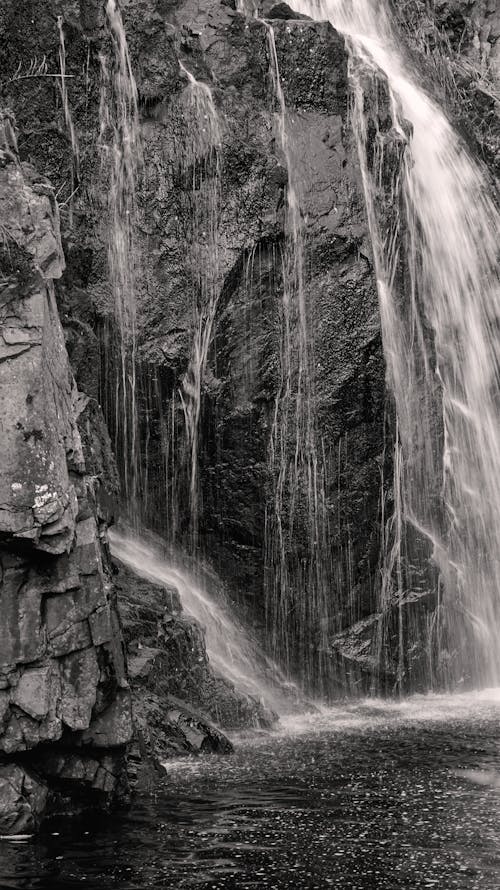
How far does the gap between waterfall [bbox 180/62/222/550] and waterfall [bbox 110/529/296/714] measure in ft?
2.25

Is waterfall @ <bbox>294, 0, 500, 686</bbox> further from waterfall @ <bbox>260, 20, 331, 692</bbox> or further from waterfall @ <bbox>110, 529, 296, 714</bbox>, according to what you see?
waterfall @ <bbox>110, 529, 296, 714</bbox>

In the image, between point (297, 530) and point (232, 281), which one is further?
point (232, 281)

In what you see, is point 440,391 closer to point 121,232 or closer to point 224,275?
point 224,275

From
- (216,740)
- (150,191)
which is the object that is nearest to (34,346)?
(216,740)

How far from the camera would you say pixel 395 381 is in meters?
15.0

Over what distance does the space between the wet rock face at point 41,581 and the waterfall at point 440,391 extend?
269 inches

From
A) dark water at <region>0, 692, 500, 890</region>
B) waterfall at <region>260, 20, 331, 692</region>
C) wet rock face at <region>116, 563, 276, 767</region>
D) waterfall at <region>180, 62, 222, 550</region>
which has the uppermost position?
waterfall at <region>180, 62, 222, 550</region>

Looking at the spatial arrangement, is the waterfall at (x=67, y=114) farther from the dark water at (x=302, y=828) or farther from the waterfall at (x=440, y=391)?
the dark water at (x=302, y=828)

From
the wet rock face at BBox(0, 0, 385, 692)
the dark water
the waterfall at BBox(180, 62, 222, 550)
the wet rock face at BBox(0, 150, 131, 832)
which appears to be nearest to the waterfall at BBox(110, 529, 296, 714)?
the wet rock face at BBox(0, 0, 385, 692)

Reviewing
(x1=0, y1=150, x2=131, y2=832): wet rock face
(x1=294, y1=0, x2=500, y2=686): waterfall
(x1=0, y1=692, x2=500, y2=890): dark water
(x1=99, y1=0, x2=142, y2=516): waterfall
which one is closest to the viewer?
(x1=0, y1=692, x2=500, y2=890): dark water

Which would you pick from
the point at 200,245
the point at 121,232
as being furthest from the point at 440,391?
the point at 121,232

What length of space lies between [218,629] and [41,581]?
17.5 ft

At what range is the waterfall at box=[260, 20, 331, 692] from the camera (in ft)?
46.6

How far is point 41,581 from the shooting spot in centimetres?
827
